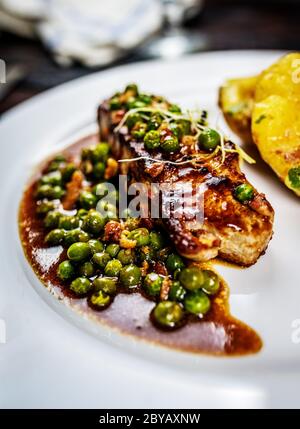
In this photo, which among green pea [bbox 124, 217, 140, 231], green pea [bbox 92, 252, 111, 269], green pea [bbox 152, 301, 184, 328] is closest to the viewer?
green pea [bbox 152, 301, 184, 328]

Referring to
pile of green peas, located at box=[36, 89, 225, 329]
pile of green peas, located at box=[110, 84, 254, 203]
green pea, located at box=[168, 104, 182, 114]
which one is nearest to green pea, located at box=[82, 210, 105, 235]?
pile of green peas, located at box=[36, 89, 225, 329]

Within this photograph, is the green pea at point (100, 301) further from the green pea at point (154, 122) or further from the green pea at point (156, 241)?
the green pea at point (154, 122)

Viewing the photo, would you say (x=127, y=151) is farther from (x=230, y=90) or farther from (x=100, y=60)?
(x=100, y=60)

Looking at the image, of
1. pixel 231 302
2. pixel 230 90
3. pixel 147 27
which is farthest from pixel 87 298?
pixel 147 27

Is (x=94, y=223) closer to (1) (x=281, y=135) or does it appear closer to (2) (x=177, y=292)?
(2) (x=177, y=292)

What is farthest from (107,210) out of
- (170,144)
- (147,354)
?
(147,354)

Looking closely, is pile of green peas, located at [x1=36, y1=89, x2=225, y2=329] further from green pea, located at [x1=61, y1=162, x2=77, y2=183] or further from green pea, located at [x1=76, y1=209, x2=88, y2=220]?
green pea, located at [x1=61, y1=162, x2=77, y2=183]
